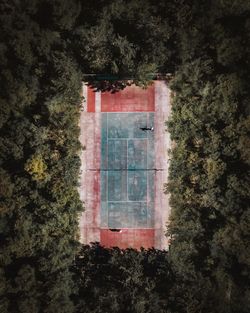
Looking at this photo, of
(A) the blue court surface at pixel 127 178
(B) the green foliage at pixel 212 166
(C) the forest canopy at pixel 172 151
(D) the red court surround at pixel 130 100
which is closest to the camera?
(B) the green foliage at pixel 212 166

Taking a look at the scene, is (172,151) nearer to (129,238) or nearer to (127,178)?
(127,178)

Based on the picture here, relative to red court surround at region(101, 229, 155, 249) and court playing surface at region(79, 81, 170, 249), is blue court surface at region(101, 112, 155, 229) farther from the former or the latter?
red court surround at region(101, 229, 155, 249)

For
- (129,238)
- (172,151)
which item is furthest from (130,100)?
(129,238)

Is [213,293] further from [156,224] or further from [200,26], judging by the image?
[200,26]

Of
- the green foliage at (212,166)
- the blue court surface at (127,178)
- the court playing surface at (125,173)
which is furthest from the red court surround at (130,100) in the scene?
the green foliage at (212,166)

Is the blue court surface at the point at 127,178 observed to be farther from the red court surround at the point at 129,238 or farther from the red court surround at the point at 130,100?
the red court surround at the point at 130,100

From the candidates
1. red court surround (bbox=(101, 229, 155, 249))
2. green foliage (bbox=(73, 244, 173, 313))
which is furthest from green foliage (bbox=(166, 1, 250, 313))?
red court surround (bbox=(101, 229, 155, 249))
